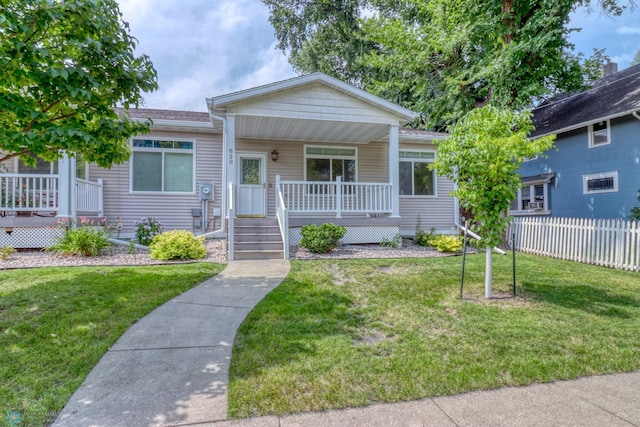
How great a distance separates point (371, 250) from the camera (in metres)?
8.57

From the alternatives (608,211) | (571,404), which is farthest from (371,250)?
(608,211)

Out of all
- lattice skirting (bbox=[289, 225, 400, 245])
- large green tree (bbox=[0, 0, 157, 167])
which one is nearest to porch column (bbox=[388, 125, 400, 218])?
lattice skirting (bbox=[289, 225, 400, 245])

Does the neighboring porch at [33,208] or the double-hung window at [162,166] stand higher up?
the double-hung window at [162,166]

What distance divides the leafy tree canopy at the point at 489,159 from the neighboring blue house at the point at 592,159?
9895mm

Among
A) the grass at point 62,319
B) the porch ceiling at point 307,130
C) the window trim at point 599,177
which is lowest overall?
the grass at point 62,319

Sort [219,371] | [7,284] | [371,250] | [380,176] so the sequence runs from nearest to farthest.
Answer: [219,371] → [7,284] → [371,250] → [380,176]

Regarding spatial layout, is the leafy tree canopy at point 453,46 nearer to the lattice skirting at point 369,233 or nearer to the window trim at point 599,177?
the window trim at point 599,177

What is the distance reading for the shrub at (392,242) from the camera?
9234mm

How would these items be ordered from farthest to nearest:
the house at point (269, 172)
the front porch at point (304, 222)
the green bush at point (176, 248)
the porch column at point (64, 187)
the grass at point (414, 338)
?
the house at point (269, 172) → the front porch at point (304, 222) → the porch column at point (64, 187) → the green bush at point (176, 248) → the grass at point (414, 338)

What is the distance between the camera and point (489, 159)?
4.60 metres

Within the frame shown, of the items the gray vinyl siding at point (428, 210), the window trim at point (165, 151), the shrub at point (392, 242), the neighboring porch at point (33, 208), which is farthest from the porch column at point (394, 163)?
the neighboring porch at point (33, 208)

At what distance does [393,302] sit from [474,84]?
10879 mm

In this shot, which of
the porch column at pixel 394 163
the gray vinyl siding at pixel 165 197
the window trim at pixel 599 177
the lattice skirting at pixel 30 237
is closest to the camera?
the lattice skirting at pixel 30 237

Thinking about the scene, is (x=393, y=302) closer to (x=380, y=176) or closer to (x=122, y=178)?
(x=380, y=176)
